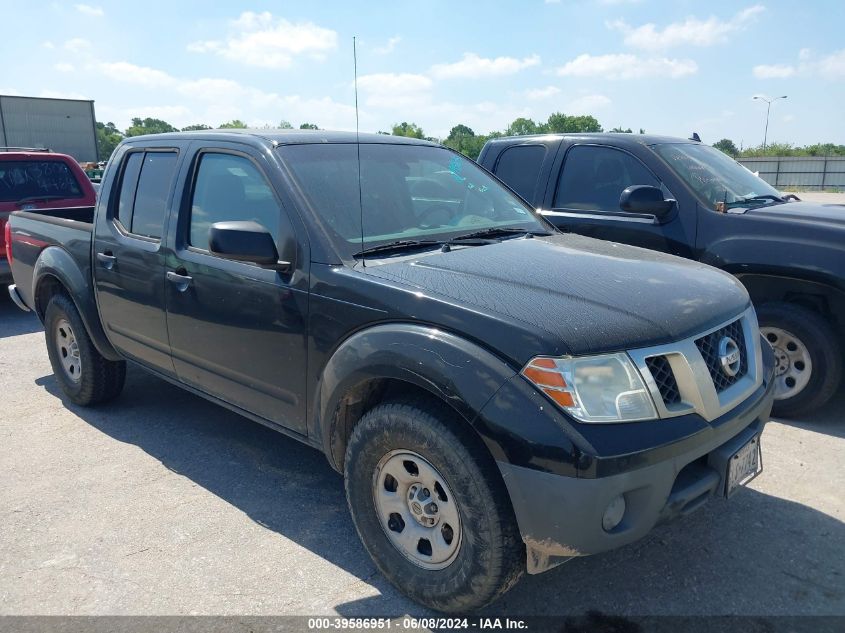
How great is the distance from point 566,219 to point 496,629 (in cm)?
367

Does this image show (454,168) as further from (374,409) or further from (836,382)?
(836,382)

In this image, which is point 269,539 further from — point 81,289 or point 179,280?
point 81,289

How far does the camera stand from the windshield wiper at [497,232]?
3497 mm

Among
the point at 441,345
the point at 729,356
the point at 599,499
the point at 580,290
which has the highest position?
the point at 580,290

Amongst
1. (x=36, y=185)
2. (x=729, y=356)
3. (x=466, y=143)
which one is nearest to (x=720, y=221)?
(x=729, y=356)

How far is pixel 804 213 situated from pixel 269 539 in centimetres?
410

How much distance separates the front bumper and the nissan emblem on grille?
0.85 ft

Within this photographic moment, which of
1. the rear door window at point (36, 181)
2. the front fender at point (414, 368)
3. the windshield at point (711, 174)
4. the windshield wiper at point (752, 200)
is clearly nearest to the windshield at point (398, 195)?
the front fender at point (414, 368)

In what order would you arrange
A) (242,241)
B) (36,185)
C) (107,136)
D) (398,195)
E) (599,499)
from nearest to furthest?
(599,499) < (242,241) < (398,195) < (36,185) < (107,136)

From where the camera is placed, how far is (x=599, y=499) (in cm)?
224

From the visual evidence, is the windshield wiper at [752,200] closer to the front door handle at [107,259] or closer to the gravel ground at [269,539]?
the gravel ground at [269,539]

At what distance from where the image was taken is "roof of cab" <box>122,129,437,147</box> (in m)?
3.56

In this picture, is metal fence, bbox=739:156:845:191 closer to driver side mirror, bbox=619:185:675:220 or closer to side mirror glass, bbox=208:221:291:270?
driver side mirror, bbox=619:185:675:220

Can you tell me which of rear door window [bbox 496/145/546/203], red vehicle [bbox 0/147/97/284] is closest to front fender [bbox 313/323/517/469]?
rear door window [bbox 496/145/546/203]
